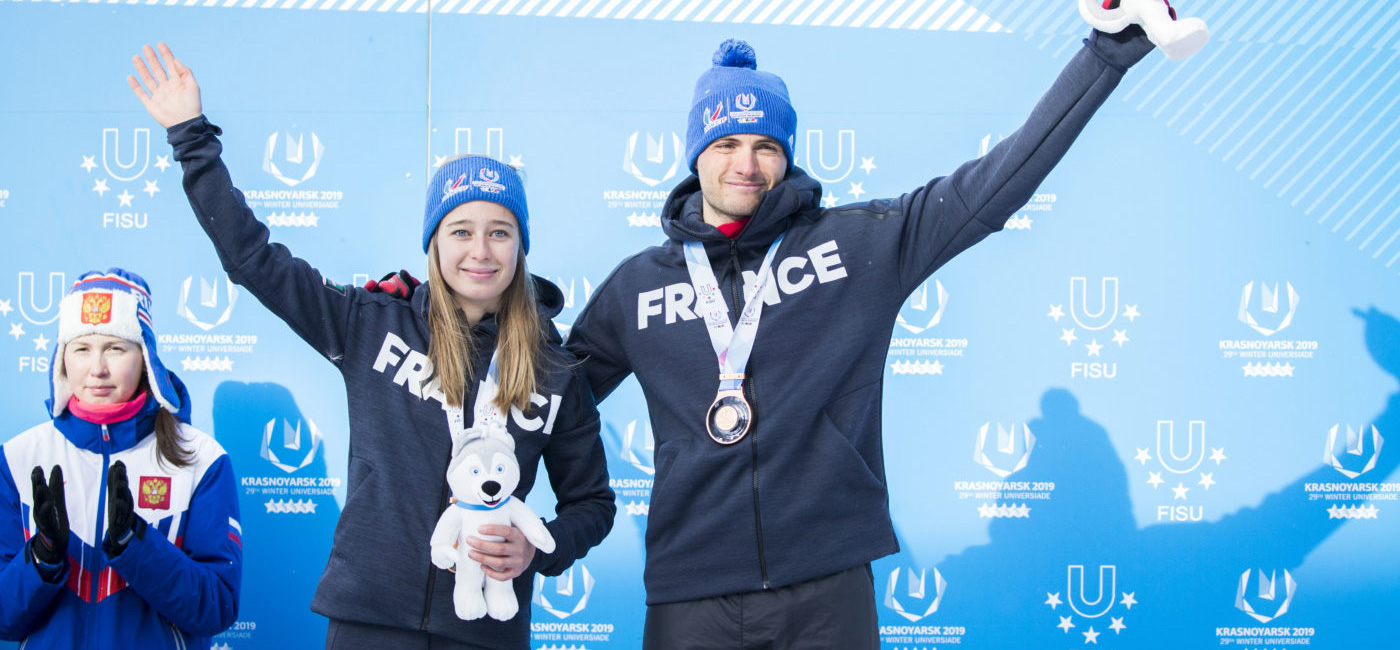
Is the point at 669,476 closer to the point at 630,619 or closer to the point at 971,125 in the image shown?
the point at 630,619

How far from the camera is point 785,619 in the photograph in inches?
77.7

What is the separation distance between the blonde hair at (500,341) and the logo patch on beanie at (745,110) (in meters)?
0.56

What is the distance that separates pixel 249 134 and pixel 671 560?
7.76 feet

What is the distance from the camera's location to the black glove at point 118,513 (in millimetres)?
2035

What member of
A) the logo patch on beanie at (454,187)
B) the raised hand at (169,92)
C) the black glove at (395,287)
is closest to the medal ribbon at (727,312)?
the logo patch on beanie at (454,187)

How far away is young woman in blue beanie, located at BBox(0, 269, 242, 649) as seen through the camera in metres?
2.33

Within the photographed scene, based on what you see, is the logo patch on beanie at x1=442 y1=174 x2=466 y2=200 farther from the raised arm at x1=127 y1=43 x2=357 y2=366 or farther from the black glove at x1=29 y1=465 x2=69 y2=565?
the black glove at x1=29 y1=465 x2=69 y2=565

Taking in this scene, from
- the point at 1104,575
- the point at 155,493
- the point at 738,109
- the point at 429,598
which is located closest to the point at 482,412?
the point at 429,598

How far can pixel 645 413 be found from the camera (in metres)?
3.57

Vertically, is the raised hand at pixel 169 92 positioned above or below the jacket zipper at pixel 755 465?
above

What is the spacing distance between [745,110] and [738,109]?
1cm

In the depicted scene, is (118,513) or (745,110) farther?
(745,110)

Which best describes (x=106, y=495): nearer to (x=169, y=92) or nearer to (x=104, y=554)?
(x=104, y=554)

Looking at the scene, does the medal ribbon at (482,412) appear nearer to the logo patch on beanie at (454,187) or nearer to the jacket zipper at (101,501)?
the logo patch on beanie at (454,187)
